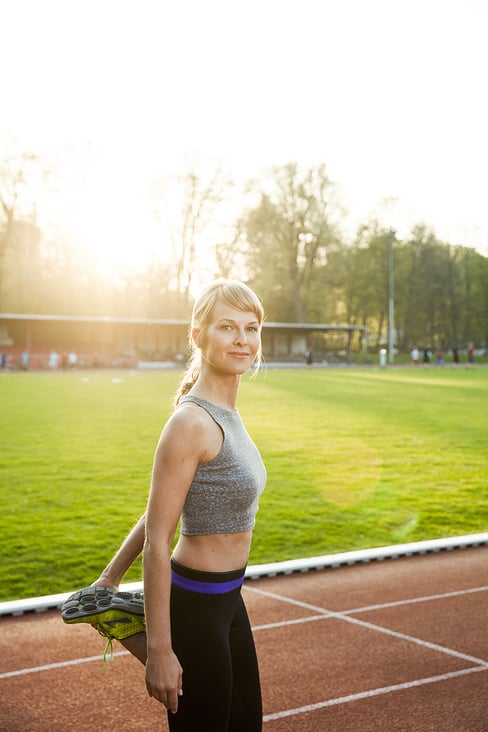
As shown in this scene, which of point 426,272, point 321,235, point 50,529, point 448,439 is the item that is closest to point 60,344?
point 321,235

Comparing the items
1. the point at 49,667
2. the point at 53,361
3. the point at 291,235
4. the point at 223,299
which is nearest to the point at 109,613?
the point at 223,299

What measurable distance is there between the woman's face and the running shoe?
0.87m

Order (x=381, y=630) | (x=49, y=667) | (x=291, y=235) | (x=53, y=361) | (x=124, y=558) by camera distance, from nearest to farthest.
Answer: (x=124, y=558)
(x=49, y=667)
(x=381, y=630)
(x=53, y=361)
(x=291, y=235)

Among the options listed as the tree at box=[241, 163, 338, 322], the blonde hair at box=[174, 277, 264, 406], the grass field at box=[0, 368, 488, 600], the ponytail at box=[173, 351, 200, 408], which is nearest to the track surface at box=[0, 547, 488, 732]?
the grass field at box=[0, 368, 488, 600]

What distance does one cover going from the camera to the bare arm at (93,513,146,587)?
9.88 feet

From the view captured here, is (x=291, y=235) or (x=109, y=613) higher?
(x=291, y=235)

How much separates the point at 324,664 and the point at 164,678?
10.5ft

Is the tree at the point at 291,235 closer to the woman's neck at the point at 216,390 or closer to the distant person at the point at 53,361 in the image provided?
the distant person at the point at 53,361

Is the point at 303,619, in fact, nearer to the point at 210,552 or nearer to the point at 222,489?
the point at 210,552

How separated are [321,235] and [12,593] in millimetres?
61848

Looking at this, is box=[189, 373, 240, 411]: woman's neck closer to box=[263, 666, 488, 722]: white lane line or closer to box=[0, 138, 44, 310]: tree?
box=[263, 666, 488, 722]: white lane line

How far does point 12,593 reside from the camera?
748 centimetres

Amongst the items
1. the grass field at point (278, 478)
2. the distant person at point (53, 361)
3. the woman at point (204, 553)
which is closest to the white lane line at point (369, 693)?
the woman at point (204, 553)

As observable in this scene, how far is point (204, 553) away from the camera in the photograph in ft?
9.08
